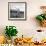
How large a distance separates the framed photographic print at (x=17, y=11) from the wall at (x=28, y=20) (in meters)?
0.09

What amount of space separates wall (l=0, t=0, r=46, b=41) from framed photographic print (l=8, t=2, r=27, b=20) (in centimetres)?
9

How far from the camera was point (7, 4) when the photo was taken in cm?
362

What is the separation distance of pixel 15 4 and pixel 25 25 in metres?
0.50

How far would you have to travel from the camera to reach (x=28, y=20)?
Answer: 364cm

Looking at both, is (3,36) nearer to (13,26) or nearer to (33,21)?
(13,26)

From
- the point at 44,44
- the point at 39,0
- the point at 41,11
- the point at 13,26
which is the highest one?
the point at 39,0

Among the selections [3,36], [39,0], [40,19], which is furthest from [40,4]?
[3,36]

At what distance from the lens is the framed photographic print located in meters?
3.62

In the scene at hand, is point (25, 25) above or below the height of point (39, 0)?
below

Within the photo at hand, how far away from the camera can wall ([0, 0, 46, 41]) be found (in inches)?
143

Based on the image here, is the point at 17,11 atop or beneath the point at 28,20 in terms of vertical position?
atop

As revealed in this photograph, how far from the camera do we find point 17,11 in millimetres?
3635

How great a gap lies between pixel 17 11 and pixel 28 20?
1.00ft

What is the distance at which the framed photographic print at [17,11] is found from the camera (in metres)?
3.62
